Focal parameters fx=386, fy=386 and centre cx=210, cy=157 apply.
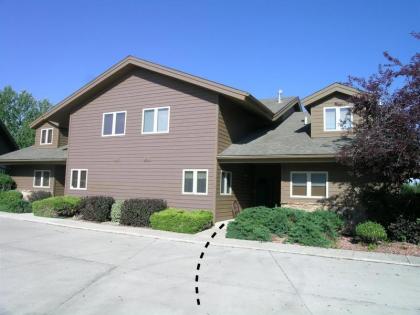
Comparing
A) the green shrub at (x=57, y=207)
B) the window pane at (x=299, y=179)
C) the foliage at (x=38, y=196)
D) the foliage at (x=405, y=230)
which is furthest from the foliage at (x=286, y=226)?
the foliage at (x=38, y=196)

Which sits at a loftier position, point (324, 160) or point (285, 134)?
point (285, 134)

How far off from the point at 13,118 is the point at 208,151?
5592 cm

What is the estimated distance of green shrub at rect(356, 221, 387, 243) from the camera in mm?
12031

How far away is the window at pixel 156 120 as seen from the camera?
18.4m

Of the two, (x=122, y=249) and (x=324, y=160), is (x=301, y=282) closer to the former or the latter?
(x=122, y=249)

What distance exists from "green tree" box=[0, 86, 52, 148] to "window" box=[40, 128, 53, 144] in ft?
116

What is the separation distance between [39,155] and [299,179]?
16.7 m

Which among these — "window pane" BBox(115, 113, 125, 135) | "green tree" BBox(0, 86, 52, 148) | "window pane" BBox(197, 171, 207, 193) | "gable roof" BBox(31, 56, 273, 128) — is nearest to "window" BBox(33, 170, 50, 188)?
"gable roof" BBox(31, 56, 273, 128)

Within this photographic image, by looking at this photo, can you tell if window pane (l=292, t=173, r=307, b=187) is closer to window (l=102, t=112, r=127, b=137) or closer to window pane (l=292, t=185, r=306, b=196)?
window pane (l=292, t=185, r=306, b=196)

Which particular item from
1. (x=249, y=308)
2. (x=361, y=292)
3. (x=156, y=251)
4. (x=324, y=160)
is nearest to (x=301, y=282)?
(x=361, y=292)

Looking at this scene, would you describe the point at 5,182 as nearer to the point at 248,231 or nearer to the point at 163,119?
the point at 163,119

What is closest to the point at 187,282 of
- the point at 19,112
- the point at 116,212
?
the point at 116,212

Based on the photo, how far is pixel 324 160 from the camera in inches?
588

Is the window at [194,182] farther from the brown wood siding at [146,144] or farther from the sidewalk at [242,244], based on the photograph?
the sidewalk at [242,244]
